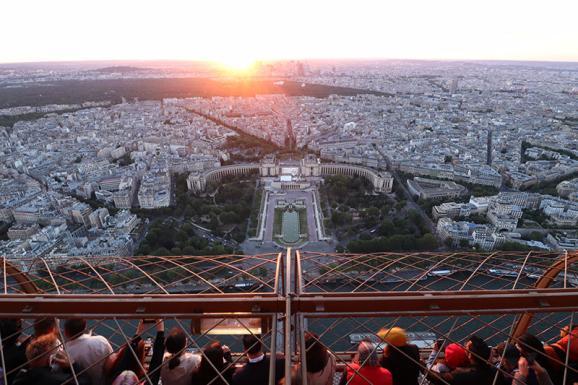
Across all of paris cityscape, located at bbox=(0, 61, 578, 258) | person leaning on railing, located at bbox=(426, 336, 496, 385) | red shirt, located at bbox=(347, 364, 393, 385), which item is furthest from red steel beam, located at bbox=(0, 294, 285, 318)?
paris cityscape, located at bbox=(0, 61, 578, 258)

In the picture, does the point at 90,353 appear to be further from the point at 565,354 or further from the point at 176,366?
the point at 565,354

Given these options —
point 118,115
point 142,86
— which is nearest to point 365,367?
point 118,115

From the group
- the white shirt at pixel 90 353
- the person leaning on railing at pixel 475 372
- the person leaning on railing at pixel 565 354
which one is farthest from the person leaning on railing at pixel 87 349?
the person leaning on railing at pixel 565 354

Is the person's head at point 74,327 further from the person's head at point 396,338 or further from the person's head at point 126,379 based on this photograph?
the person's head at point 396,338

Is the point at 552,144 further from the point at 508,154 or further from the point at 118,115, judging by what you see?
the point at 118,115

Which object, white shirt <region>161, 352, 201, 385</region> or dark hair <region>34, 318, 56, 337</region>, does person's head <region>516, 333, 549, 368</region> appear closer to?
white shirt <region>161, 352, 201, 385</region>

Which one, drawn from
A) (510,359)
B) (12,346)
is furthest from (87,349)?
(510,359)
